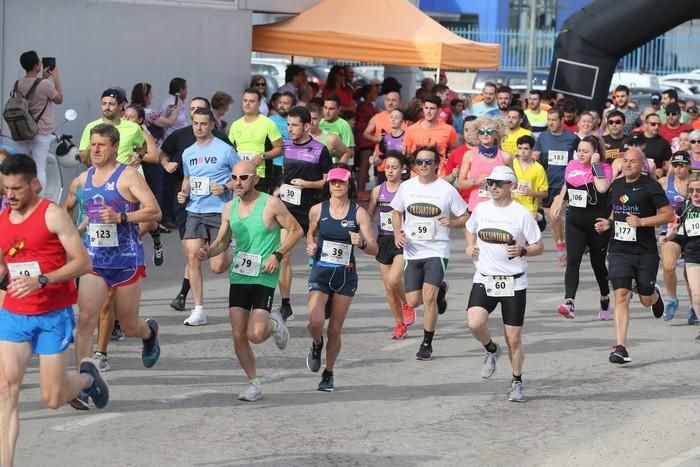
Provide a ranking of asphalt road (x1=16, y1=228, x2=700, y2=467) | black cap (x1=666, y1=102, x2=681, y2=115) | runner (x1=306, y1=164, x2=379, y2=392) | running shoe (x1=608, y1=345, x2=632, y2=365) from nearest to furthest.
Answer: asphalt road (x1=16, y1=228, x2=700, y2=467) < runner (x1=306, y1=164, x2=379, y2=392) < running shoe (x1=608, y1=345, x2=632, y2=365) < black cap (x1=666, y1=102, x2=681, y2=115)

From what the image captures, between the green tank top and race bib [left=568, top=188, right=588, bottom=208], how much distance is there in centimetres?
471

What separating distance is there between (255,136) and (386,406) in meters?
5.03

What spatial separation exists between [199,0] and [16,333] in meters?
14.4

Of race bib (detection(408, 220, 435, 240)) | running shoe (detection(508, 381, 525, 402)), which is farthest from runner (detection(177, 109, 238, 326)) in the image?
running shoe (detection(508, 381, 525, 402))

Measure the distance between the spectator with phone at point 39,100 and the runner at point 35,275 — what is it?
946cm

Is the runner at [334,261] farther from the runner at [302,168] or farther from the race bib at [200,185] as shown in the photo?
the runner at [302,168]

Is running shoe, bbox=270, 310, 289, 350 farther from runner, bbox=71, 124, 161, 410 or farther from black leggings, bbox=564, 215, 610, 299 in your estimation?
black leggings, bbox=564, 215, 610, 299

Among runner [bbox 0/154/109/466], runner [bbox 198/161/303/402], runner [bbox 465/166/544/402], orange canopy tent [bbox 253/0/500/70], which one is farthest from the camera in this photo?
orange canopy tent [bbox 253/0/500/70]

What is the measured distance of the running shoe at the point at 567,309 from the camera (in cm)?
1345

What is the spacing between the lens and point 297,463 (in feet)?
25.8

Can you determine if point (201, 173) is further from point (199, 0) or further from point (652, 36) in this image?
point (652, 36)

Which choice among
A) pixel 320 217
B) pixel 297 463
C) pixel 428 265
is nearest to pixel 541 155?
pixel 428 265

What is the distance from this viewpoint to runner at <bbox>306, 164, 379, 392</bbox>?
9.85 meters

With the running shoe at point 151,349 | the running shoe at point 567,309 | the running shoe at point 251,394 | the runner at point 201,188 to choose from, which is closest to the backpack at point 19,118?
the runner at point 201,188
